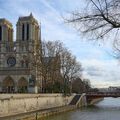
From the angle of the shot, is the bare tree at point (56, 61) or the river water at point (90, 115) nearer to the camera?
the river water at point (90, 115)

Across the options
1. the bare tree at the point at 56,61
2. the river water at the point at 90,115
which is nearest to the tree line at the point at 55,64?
the bare tree at the point at 56,61

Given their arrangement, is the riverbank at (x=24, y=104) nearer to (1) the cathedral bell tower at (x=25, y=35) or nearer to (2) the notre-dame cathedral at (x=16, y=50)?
(2) the notre-dame cathedral at (x=16, y=50)

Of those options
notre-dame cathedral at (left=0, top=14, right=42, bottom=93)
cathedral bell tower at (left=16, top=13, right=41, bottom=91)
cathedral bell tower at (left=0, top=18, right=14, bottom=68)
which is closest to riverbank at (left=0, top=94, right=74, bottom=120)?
notre-dame cathedral at (left=0, top=14, right=42, bottom=93)

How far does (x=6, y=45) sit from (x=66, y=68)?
41.2 meters

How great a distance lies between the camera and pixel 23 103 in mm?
46906

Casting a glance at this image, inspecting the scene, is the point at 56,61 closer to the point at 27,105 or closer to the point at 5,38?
the point at 27,105

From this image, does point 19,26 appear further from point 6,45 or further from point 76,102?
point 76,102

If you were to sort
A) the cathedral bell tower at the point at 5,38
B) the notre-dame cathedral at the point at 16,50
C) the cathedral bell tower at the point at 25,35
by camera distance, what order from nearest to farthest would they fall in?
the notre-dame cathedral at the point at 16,50 → the cathedral bell tower at the point at 25,35 → the cathedral bell tower at the point at 5,38

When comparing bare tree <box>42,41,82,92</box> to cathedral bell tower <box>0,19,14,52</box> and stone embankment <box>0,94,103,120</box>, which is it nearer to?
stone embankment <box>0,94,103,120</box>

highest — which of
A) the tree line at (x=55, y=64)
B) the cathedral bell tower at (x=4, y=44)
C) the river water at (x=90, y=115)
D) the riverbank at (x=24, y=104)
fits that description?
the cathedral bell tower at (x=4, y=44)

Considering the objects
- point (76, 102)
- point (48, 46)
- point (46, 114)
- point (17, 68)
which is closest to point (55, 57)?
point (48, 46)

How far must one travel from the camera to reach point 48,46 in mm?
71812

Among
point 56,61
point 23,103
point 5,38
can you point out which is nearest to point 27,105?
point 23,103

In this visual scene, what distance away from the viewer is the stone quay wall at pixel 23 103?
1548 inches
